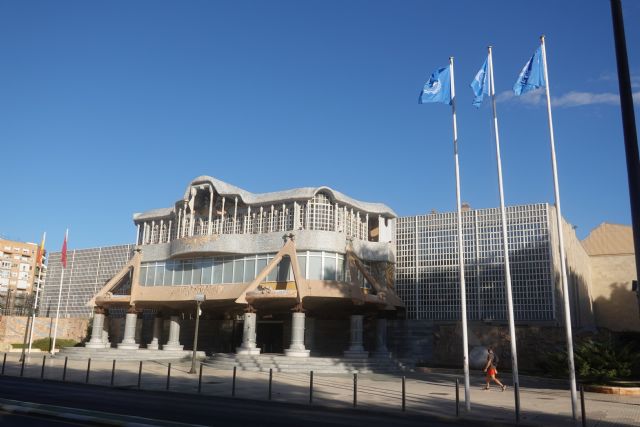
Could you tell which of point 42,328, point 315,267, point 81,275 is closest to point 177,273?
point 315,267

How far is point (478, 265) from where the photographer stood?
3728cm

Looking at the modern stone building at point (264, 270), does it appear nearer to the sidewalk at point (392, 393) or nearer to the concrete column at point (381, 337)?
the concrete column at point (381, 337)

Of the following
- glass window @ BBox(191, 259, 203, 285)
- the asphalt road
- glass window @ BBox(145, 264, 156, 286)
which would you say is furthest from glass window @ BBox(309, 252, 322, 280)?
the asphalt road

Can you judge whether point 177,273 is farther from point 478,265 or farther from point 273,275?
point 478,265

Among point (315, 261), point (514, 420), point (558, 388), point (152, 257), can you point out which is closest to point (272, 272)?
point (315, 261)

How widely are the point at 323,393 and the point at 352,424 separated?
24.9 ft

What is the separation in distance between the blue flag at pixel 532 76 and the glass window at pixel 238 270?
82.5 feet

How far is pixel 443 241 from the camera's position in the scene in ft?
129

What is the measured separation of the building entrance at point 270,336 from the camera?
4250cm

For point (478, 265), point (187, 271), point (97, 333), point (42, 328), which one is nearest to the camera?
point (478, 265)

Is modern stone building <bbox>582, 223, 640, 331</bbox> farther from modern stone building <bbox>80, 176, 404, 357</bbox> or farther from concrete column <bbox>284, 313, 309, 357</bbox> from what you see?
concrete column <bbox>284, 313, 309, 357</bbox>

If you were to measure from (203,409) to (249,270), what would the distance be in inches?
927

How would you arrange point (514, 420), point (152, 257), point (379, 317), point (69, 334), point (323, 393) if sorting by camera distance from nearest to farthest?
1. point (514, 420)
2. point (323, 393)
3. point (379, 317)
4. point (152, 257)
5. point (69, 334)

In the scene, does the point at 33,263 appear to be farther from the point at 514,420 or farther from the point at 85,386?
the point at 514,420
